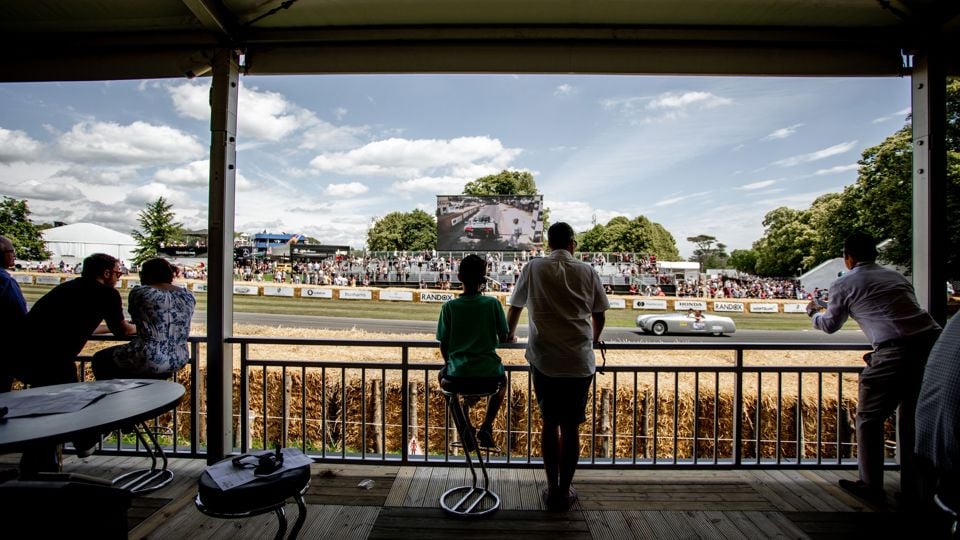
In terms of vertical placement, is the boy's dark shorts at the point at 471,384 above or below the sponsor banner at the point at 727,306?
above

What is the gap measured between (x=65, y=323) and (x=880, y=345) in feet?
15.5

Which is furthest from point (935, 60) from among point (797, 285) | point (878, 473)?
point (797, 285)

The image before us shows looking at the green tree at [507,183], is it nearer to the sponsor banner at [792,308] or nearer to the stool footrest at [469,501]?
the sponsor banner at [792,308]

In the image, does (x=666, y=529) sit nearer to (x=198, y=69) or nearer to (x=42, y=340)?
(x=42, y=340)

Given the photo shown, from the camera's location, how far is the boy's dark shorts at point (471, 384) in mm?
2217

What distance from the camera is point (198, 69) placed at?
109 inches

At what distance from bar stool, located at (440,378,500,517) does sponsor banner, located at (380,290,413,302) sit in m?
21.2

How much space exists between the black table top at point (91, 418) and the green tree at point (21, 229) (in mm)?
5190

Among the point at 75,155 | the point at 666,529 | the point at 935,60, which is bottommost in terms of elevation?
the point at 666,529

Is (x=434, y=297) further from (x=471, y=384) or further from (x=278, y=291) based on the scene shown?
(x=471, y=384)

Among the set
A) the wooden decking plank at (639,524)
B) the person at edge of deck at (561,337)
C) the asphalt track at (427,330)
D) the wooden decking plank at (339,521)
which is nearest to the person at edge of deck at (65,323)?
the wooden decking plank at (339,521)

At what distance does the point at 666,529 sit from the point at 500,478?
1004mm

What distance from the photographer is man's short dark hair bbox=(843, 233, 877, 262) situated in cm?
245

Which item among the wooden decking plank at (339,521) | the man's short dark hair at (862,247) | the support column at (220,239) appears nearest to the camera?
the wooden decking plank at (339,521)
